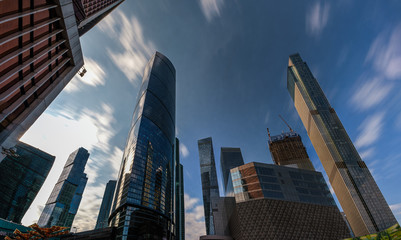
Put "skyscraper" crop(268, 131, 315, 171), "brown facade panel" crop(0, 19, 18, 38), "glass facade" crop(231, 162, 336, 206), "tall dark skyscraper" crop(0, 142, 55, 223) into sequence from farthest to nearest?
"skyscraper" crop(268, 131, 315, 171) < "tall dark skyscraper" crop(0, 142, 55, 223) < "glass facade" crop(231, 162, 336, 206) < "brown facade panel" crop(0, 19, 18, 38)

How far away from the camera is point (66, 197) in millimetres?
164375

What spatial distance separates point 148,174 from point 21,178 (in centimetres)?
11428

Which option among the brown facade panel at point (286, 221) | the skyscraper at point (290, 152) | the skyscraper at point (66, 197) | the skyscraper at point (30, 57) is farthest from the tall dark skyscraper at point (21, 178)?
the skyscraper at point (290, 152)

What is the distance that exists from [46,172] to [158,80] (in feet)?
424

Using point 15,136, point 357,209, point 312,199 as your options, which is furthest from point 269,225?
point 357,209

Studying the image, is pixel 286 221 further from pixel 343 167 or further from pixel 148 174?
pixel 343 167

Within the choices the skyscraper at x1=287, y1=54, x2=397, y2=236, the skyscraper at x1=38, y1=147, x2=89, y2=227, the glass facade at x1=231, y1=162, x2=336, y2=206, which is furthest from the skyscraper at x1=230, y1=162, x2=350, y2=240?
the skyscraper at x1=38, y1=147, x2=89, y2=227

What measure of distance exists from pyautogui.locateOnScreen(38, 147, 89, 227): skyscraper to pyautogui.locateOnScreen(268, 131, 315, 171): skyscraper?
225 meters

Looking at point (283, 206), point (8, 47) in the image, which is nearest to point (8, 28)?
point (8, 47)

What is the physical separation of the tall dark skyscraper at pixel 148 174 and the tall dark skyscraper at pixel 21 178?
8015 cm

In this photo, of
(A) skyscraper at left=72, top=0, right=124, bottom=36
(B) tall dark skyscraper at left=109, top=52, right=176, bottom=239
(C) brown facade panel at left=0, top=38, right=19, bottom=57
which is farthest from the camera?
(B) tall dark skyscraper at left=109, top=52, right=176, bottom=239

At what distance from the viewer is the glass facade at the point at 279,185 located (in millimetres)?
69000

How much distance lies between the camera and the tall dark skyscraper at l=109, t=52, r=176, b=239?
70.1 m

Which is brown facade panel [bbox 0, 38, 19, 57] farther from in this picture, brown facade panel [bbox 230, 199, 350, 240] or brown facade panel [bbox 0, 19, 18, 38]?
brown facade panel [bbox 230, 199, 350, 240]
